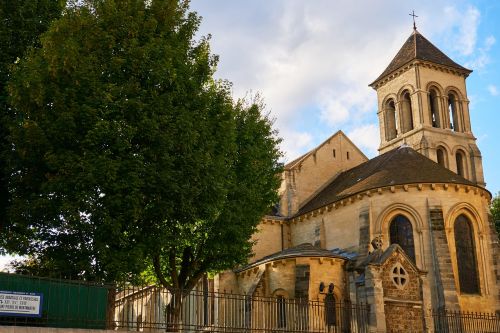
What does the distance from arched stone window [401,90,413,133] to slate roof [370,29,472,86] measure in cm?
270

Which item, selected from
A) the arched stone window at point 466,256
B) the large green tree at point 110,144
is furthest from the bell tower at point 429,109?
the large green tree at point 110,144

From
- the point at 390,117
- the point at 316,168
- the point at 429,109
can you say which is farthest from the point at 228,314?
the point at 390,117

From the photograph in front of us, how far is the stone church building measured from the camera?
22.4 meters

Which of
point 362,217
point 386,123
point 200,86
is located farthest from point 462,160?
point 200,86

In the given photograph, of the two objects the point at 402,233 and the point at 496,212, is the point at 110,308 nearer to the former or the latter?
the point at 402,233

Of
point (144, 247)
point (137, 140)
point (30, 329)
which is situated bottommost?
point (30, 329)

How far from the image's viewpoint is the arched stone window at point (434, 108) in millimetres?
48156

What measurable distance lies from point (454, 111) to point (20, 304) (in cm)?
4342

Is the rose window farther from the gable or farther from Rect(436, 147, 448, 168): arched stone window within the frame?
Rect(436, 147, 448, 168): arched stone window

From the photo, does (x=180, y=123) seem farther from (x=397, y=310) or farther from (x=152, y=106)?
(x=397, y=310)

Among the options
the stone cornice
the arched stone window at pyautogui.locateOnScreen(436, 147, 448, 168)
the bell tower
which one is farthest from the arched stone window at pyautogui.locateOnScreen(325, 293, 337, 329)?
the arched stone window at pyautogui.locateOnScreen(436, 147, 448, 168)

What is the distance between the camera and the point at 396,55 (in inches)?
2062

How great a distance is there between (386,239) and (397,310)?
897 cm

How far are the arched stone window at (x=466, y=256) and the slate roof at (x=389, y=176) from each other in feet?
7.49
